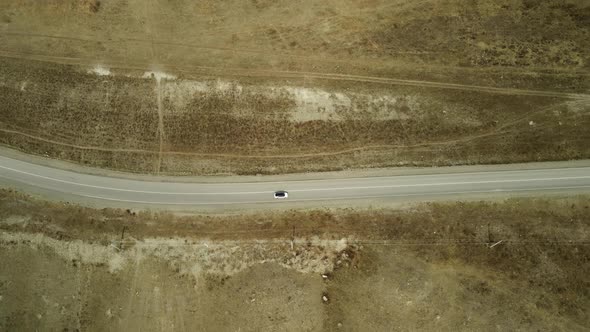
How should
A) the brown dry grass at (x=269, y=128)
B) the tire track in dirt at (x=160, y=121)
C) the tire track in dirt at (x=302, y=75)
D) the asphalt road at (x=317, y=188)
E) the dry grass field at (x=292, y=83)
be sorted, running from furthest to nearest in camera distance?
the tire track in dirt at (x=302, y=75) → the tire track in dirt at (x=160, y=121) → the dry grass field at (x=292, y=83) → the brown dry grass at (x=269, y=128) → the asphalt road at (x=317, y=188)

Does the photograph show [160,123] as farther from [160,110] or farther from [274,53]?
[274,53]

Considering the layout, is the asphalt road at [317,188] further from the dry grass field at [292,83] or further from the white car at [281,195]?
the dry grass field at [292,83]

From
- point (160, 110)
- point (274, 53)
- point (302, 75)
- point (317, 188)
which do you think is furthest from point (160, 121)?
point (317, 188)

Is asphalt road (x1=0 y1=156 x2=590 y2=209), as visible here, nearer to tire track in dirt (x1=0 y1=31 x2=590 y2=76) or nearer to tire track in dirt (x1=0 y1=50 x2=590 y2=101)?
tire track in dirt (x1=0 y1=50 x2=590 y2=101)

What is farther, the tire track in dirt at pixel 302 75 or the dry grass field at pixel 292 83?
the tire track in dirt at pixel 302 75

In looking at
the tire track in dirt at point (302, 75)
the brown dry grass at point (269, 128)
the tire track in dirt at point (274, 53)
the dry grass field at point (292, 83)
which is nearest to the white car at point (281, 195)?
the dry grass field at point (292, 83)
